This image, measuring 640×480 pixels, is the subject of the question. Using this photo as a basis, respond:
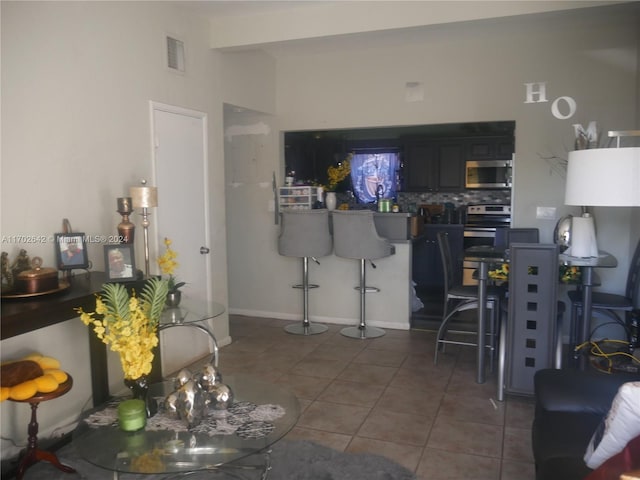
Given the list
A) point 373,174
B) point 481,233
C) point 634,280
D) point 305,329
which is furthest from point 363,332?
point 373,174

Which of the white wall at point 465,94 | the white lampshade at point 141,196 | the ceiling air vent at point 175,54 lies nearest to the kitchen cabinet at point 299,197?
the white wall at point 465,94

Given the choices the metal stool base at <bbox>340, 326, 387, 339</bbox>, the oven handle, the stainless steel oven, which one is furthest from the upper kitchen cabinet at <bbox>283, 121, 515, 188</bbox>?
the metal stool base at <bbox>340, 326, 387, 339</bbox>

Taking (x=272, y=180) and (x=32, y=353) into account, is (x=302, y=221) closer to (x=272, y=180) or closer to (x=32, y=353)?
(x=272, y=180)

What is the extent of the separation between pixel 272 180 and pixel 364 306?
1696 mm

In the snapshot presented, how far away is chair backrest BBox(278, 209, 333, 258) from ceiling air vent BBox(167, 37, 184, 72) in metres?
1.71

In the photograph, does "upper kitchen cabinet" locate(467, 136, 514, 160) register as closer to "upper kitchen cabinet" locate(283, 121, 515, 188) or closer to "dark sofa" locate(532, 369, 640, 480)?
"upper kitchen cabinet" locate(283, 121, 515, 188)

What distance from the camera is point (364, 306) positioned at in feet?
17.4

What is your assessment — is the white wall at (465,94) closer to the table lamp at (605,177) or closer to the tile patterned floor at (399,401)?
the tile patterned floor at (399,401)

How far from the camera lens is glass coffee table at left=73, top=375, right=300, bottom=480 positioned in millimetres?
1981

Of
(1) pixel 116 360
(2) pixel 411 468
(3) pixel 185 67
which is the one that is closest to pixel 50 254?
(1) pixel 116 360

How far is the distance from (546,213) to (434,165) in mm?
3060

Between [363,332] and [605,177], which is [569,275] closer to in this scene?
[605,177]

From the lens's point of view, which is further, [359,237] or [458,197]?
[458,197]

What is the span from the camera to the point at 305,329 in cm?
538
